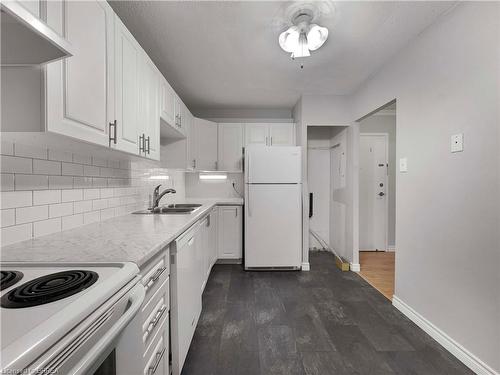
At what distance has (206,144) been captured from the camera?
11.5 ft

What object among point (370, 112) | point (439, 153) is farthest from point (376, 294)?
point (370, 112)

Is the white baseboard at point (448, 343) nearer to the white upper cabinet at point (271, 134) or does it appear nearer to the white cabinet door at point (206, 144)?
the white upper cabinet at point (271, 134)

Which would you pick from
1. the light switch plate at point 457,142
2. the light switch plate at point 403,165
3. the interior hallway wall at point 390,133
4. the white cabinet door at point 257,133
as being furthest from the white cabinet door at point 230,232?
the interior hallway wall at point 390,133

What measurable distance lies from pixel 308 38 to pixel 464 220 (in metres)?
1.68

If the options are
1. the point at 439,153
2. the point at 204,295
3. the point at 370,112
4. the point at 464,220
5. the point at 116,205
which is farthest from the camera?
the point at 370,112

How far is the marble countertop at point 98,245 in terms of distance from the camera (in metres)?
0.87

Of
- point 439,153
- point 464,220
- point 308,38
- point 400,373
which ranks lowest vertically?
point 400,373

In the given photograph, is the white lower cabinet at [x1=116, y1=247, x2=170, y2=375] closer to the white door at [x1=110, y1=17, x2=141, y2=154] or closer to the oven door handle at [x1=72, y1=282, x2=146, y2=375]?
the oven door handle at [x1=72, y1=282, x2=146, y2=375]

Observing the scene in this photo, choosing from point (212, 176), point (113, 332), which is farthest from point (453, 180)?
point (212, 176)

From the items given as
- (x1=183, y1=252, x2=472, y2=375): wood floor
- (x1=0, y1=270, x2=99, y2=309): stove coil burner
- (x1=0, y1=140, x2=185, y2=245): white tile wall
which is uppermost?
(x1=0, y1=140, x2=185, y2=245): white tile wall

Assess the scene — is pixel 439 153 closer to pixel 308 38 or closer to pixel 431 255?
pixel 431 255

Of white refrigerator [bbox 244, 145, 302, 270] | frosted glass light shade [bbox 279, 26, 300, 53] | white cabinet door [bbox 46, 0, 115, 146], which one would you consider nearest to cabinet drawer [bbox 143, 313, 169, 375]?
white cabinet door [bbox 46, 0, 115, 146]

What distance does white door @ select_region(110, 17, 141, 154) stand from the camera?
4.32 ft

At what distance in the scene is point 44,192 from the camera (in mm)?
1186
